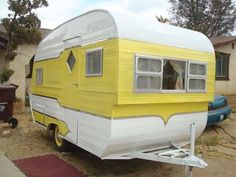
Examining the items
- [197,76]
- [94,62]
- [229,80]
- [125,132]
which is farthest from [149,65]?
[229,80]

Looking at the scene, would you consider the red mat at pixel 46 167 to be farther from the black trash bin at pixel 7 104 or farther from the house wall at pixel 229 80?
the house wall at pixel 229 80

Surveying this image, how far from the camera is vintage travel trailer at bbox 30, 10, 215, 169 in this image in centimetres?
474

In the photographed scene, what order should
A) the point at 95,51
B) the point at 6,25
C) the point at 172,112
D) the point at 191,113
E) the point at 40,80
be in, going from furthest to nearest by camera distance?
1. the point at 6,25
2. the point at 40,80
3. the point at 191,113
4. the point at 172,112
5. the point at 95,51

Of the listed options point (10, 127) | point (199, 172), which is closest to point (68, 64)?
point (199, 172)

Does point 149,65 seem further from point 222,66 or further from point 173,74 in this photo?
point 222,66

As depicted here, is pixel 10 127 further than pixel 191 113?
Yes

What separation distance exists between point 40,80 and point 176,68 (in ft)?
13.0

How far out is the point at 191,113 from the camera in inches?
232

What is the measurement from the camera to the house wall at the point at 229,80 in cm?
1817

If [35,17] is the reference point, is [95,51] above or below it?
below

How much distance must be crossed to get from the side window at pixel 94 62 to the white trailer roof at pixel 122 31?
0.22 m

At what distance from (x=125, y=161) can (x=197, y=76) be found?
2.24 metres

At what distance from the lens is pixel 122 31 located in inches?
185

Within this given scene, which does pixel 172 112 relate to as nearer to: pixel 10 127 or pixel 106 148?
pixel 106 148
